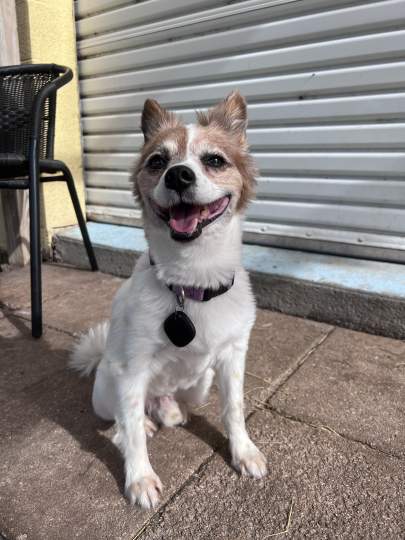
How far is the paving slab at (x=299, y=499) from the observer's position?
1.50m

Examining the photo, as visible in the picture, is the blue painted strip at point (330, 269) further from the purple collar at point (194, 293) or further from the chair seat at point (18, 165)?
the purple collar at point (194, 293)

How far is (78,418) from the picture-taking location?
2148mm

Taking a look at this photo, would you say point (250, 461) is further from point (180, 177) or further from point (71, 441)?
point (180, 177)

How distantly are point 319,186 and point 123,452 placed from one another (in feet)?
8.09

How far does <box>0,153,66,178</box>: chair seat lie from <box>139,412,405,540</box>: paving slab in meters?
2.30

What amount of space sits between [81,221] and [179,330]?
2.44 meters

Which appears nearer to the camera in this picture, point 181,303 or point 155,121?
point 181,303

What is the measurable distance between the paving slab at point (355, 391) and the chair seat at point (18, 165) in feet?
7.42

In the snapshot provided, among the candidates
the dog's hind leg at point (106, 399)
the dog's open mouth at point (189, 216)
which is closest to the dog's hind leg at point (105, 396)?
the dog's hind leg at point (106, 399)

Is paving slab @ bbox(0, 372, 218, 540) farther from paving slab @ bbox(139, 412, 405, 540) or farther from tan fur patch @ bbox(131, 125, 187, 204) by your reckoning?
tan fur patch @ bbox(131, 125, 187, 204)

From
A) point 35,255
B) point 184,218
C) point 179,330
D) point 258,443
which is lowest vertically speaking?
point 258,443

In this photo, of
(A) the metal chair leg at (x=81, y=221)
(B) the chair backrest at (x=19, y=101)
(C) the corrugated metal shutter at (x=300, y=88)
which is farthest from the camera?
(A) the metal chair leg at (x=81, y=221)

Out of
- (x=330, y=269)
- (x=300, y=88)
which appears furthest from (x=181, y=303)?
(x=300, y=88)

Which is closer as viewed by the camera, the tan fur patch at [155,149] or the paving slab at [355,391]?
the tan fur patch at [155,149]
